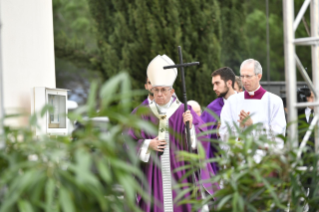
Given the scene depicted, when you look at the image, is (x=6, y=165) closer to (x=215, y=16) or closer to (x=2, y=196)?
(x=2, y=196)

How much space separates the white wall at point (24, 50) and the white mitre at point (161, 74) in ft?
3.31

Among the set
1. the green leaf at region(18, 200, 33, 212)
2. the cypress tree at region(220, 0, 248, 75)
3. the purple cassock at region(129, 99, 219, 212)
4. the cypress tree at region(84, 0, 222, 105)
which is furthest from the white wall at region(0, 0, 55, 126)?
the cypress tree at region(220, 0, 248, 75)

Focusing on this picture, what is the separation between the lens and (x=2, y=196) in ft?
8.18

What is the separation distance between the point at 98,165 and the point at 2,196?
512mm

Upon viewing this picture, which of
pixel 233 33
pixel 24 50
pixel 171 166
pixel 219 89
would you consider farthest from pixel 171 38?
pixel 24 50

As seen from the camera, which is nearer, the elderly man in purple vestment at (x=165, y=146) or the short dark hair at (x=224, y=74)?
the elderly man in purple vestment at (x=165, y=146)

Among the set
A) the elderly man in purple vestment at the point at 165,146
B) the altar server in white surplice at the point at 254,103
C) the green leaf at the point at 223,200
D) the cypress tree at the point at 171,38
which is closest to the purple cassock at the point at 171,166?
the elderly man in purple vestment at the point at 165,146

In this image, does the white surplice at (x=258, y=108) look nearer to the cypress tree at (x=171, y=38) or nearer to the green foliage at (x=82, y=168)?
the green foliage at (x=82, y=168)

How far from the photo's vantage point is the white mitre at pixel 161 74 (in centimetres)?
529

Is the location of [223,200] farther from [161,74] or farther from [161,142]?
[161,74]

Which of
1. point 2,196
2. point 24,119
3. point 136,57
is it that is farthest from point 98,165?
point 136,57

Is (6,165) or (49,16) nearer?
(6,165)

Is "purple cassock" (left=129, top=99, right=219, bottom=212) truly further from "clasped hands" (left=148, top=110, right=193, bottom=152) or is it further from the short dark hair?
the short dark hair

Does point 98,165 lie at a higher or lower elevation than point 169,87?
lower
